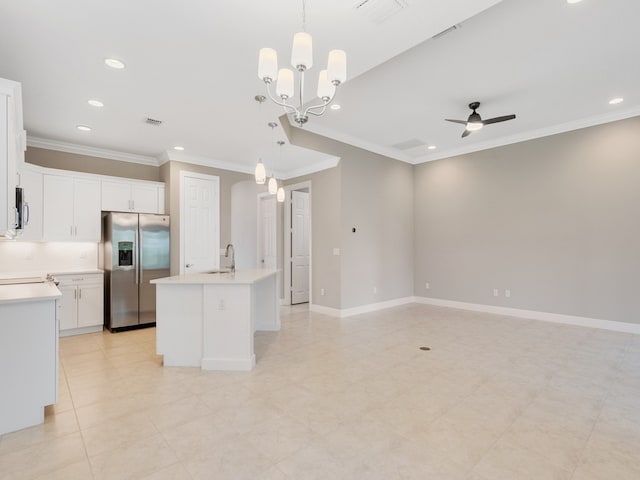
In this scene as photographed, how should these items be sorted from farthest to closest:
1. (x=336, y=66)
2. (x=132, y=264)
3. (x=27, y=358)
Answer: (x=132, y=264) → (x=27, y=358) → (x=336, y=66)

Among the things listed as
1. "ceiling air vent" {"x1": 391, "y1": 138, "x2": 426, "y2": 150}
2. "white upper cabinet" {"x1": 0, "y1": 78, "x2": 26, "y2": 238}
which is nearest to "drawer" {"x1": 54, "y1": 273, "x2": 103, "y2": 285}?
"white upper cabinet" {"x1": 0, "y1": 78, "x2": 26, "y2": 238}

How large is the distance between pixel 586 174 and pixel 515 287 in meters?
2.10

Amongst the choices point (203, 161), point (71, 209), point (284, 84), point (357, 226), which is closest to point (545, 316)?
point (357, 226)

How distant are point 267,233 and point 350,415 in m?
5.02

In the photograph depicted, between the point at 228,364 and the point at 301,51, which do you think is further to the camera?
the point at 228,364

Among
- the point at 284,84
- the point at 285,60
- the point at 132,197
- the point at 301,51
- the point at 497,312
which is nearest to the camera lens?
the point at 301,51

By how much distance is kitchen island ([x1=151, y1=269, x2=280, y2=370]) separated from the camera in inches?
127

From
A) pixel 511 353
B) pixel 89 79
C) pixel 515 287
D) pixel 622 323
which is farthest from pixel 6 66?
pixel 622 323

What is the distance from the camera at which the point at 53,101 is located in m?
3.44

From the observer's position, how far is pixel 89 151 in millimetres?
4988

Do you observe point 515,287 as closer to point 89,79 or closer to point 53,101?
point 89,79

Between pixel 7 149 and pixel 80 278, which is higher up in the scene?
pixel 7 149

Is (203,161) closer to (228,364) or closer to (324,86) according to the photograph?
(228,364)

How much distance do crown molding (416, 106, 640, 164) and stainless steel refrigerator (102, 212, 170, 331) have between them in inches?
218
